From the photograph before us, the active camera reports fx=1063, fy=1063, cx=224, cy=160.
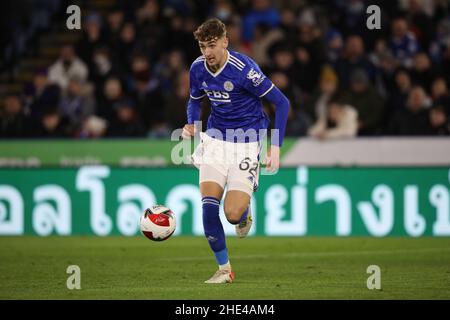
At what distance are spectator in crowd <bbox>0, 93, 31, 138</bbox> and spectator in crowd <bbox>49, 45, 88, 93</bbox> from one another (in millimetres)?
781

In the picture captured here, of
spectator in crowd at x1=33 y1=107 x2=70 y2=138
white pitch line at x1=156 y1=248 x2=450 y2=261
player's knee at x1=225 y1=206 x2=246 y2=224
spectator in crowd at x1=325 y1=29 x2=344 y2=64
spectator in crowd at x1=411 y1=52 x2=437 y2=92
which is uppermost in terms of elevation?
spectator in crowd at x1=325 y1=29 x2=344 y2=64

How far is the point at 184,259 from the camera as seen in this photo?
12.2m

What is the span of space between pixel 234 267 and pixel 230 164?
1726mm

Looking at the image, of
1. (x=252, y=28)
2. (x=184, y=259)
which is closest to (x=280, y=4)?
(x=252, y=28)

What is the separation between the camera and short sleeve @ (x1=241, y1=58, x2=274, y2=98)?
31.8 ft

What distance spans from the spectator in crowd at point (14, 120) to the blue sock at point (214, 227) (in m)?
7.72

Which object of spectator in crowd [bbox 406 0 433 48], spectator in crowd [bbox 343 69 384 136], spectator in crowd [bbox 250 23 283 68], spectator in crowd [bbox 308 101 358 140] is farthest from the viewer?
spectator in crowd [bbox 250 23 283 68]

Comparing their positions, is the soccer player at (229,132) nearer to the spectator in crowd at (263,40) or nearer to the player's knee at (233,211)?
the player's knee at (233,211)

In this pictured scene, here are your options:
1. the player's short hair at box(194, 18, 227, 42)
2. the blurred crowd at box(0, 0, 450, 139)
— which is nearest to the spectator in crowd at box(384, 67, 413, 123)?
the blurred crowd at box(0, 0, 450, 139)

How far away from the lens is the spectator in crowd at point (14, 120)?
55.1ft

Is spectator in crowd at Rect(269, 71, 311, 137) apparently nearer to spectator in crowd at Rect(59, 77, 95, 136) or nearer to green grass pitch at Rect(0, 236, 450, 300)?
A: green grass pitch at Rect(0, 236, 450, 300)

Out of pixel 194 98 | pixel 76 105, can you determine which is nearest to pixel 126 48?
pixel 76 105

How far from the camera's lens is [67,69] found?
60.0 ft
